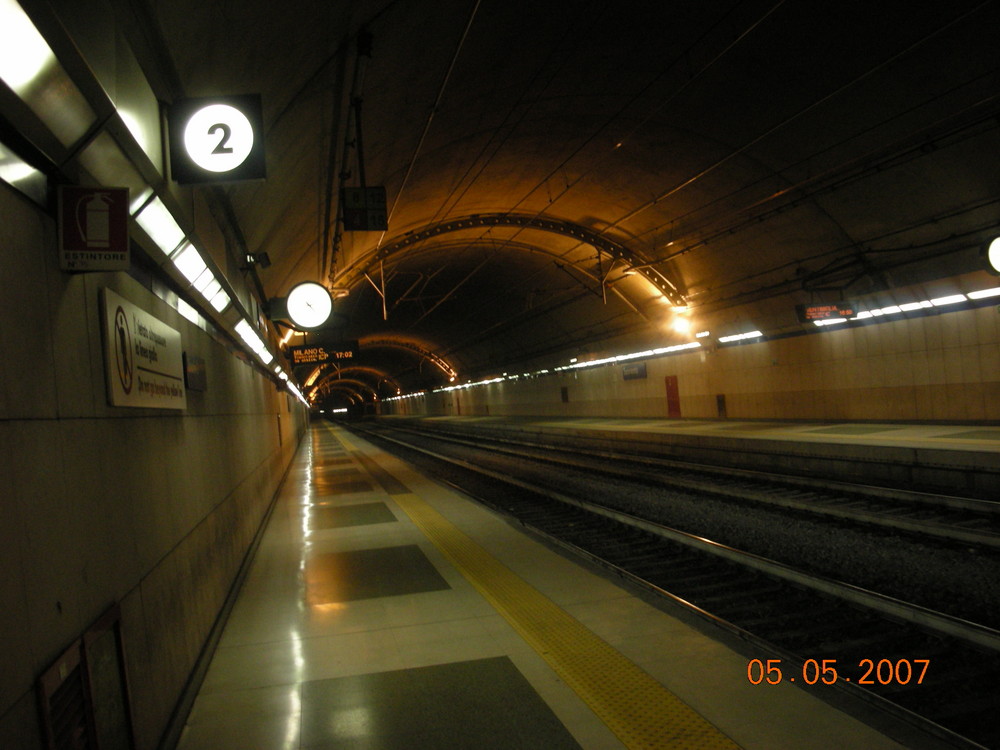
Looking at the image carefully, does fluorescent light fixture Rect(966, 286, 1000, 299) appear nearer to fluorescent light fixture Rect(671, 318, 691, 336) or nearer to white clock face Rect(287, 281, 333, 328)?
fluorescent light fixture Rect(671, 318, 691, 336)

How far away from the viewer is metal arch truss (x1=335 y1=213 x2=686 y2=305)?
85.6 feet

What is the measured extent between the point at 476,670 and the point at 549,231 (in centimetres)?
2357

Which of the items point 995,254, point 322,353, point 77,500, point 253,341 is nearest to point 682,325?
point 995,254

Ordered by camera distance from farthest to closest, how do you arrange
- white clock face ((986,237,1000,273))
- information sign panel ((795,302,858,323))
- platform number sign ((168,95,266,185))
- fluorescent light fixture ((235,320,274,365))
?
information sign panel ((795,302,858,323))
white clock face ((986,237,1000,273))
fluorescent light fixture ((235,320,274,365))
platform number sign ((168,95,266,185))

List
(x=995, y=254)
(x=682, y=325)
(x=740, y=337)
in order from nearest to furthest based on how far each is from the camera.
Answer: (x=995, y=254), (x=740, y=337), (x=682, y=325)

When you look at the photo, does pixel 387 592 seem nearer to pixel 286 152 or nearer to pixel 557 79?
pixel 286 152

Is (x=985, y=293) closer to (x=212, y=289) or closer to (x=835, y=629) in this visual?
(x=835, y=629)

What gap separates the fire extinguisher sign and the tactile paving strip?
3.26m

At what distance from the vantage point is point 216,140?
5195 mm

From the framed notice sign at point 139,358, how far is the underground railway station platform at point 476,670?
1.87 metres

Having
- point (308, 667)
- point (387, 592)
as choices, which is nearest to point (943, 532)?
point (387, 592)

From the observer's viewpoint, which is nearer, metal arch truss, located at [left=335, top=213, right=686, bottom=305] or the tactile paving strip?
the tactile paving strip

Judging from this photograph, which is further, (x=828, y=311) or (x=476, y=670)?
(x=828, y=311)

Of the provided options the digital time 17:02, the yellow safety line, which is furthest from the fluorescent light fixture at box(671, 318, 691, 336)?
the digital time 17:02
